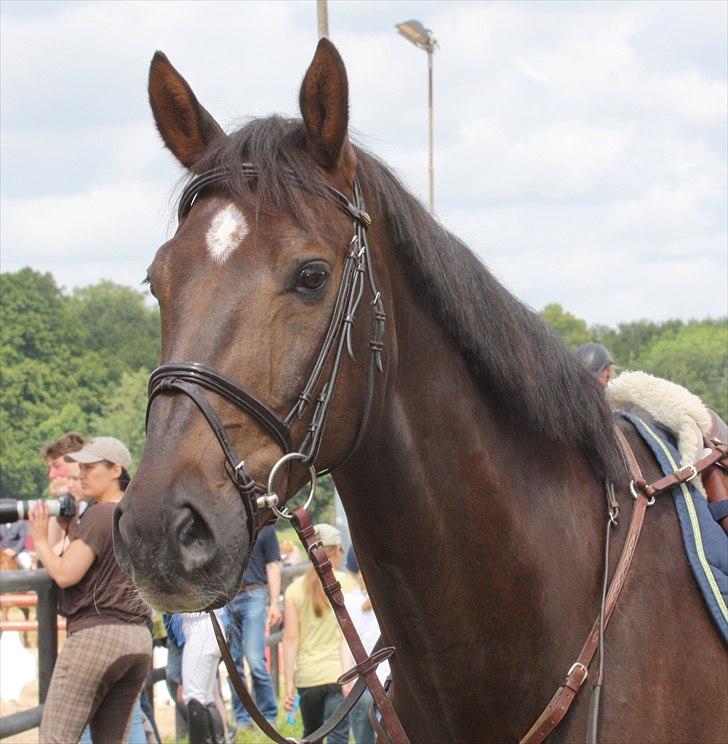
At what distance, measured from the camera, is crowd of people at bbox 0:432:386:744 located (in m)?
6.18

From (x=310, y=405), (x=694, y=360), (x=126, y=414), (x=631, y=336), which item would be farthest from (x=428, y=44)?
(x=631, y=336)

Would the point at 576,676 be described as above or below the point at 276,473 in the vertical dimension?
below

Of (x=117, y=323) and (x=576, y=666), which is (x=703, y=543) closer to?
(x=576, y=666)

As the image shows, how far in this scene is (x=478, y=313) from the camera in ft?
10.7

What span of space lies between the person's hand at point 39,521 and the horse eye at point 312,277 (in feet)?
10.7

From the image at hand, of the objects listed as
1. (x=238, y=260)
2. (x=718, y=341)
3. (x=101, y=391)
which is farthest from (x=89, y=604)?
(x=718, y=341)

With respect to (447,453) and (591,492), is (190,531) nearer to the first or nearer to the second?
(447,453)

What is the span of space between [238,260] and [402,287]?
0.60 metres

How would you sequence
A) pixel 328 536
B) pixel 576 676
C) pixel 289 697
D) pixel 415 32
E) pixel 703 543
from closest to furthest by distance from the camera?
pixel 576 676 < pixel 703 543 < pixel 289 697 < pixel 328 536 < pixel 415 32

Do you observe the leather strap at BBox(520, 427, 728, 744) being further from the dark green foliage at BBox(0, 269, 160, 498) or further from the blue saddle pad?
the dark green foliage at BBox(0, 269, 160, 498)

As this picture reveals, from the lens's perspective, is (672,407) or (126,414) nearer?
(672,407)

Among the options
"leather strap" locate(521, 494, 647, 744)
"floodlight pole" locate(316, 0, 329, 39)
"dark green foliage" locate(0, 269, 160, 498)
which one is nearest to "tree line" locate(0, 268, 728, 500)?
"dark green foliage" locate(0, 269, 160, 498)

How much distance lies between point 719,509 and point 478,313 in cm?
101

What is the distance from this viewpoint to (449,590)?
315cm
